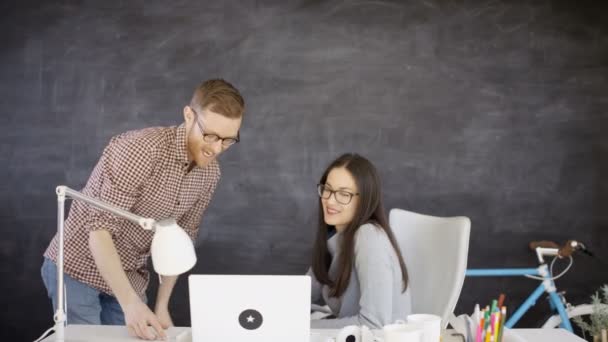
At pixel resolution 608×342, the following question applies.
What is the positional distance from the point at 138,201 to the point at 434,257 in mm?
1113

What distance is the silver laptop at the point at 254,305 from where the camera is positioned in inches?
59.9

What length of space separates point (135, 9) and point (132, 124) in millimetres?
603

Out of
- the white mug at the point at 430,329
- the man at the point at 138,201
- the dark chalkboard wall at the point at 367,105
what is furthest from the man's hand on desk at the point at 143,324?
the dark chalkboard wall at the point at 367,105

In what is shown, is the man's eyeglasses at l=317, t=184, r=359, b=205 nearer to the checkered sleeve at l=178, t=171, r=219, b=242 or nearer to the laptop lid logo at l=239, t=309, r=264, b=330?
the checkered sleeve at l=178, t=171, r=219, b=242

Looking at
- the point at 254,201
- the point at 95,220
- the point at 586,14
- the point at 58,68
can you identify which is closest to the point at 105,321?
Answer: the point at 95,220

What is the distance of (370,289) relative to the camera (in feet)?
6.19

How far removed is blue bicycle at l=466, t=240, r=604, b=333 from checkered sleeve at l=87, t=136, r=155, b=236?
1.89 m

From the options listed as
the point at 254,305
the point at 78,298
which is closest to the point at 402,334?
the point at 254,305

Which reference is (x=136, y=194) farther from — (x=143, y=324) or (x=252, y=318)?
(x=252, y=318)

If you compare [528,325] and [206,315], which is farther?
[528,325]

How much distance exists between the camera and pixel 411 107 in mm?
3389

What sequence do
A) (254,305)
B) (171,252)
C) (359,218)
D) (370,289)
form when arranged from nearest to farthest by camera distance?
(171,252) < (254,305) < (370,289) < (359,218)

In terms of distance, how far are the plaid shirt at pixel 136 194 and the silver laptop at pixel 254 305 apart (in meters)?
0.53

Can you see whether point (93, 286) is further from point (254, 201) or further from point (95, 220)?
point (254, 201)
